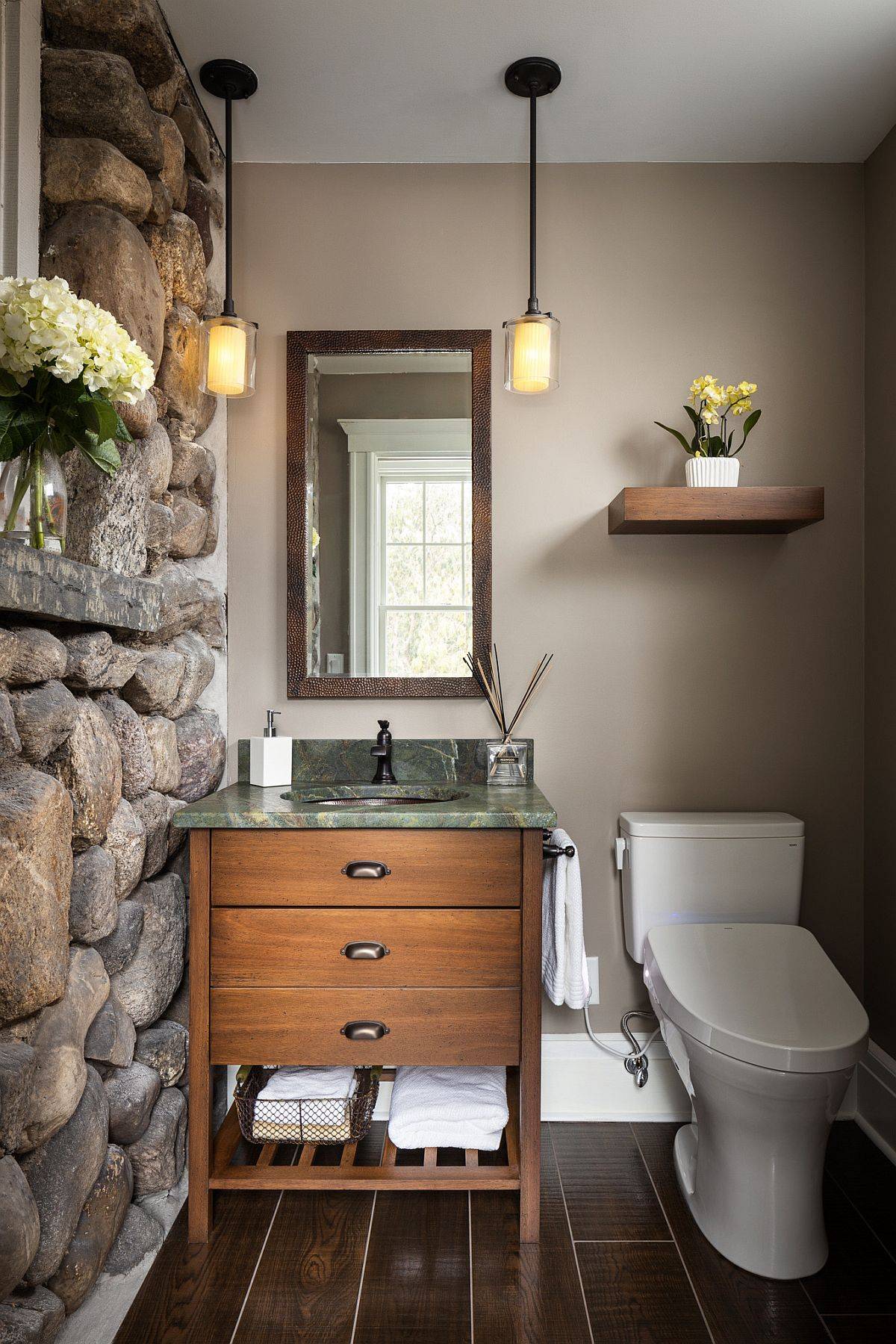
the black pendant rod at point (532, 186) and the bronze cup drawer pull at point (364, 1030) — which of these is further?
the black pendant rod at point (532, 186)

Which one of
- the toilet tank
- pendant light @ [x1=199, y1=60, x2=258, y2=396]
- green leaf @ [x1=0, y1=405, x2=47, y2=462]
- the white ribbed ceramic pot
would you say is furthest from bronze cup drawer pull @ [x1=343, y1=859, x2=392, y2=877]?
the white ribbed ceramic pot

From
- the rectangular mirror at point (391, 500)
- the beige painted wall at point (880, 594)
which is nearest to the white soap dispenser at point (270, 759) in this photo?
the rectangular mirror at point (391, 500)

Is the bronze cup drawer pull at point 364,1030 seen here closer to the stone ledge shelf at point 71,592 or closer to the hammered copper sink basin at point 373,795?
the hammered copper sink basin at point 373,795

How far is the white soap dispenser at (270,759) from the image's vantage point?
7.00 ft

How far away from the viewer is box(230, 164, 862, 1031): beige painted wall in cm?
231

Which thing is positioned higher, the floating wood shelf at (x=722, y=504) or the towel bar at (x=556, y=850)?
the floating wood shelf at (x=722, y=504)

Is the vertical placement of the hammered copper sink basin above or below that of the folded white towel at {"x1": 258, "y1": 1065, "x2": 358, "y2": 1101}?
above

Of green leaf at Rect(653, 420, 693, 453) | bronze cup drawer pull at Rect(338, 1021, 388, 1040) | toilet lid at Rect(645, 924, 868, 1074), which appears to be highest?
green leaf at Rect(653, 420, 693, 453)

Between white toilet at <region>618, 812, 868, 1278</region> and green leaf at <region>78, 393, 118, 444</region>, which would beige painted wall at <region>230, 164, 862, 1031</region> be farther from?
green leaf at <region>78, 393, 118, 444</region>

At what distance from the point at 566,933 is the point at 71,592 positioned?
1.24m

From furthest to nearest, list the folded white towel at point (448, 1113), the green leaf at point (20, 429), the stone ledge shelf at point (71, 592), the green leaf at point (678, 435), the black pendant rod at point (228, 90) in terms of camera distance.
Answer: the green leaf at point (678, 435), the black pendant rod at point (228, 90), the folded white towel at point (448, 1113), the green leaf at point (20, 429), the stone ledge shelf at point (71, 592)

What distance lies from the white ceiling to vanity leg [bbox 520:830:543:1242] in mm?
1705

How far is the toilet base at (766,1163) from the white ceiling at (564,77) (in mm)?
2105

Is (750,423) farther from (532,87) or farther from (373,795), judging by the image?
(373,795)
